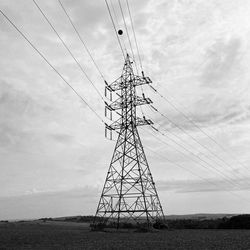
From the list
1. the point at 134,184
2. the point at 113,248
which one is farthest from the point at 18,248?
the point at 134,184

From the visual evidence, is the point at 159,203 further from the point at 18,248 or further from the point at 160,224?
the point at 18,248

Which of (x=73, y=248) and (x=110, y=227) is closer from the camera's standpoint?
(x=73, y=248)

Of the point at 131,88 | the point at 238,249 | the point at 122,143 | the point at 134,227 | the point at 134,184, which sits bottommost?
the point at 238,249

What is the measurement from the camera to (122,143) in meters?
48.1

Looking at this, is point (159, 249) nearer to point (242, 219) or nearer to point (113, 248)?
point (113, 248)

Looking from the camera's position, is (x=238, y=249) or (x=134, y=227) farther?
(x=134, y=227)

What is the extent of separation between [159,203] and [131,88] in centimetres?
1634

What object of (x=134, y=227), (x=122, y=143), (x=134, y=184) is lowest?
(x=134, y=227)

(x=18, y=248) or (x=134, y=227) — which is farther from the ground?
(x=134, y=227)

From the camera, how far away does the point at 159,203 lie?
45.1m

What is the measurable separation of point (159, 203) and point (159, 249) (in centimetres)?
1977

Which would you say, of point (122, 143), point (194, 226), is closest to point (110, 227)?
point (122, 143)

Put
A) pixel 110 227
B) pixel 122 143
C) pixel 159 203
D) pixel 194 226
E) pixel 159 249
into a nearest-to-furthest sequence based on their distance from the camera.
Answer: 1. pixel 159 249
2. pixel 159 203
3. pixel 122 143
4. pixel 110 227
5. pixel 194 226

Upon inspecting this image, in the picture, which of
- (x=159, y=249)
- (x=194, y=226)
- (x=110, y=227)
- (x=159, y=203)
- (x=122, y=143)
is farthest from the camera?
(x=194, y=226)
